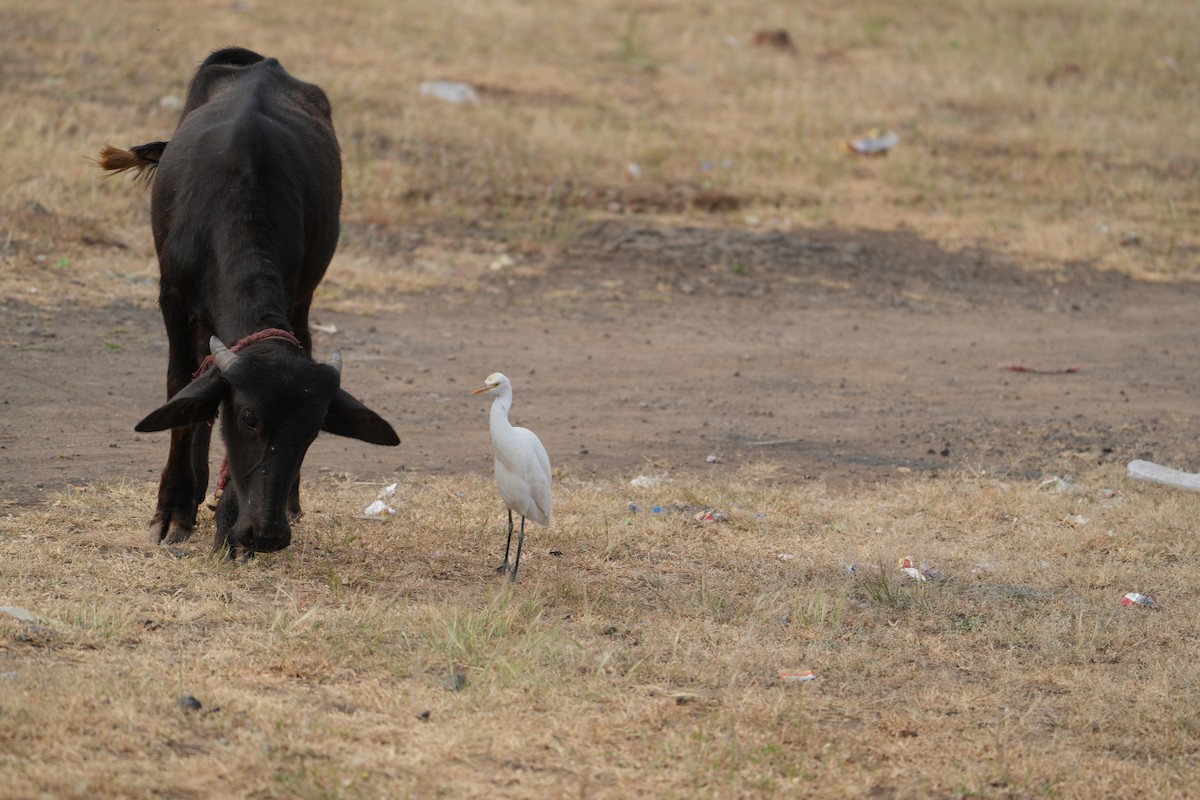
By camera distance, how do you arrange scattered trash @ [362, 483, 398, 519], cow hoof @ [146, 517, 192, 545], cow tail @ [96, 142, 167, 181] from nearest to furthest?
cow hoof @ [146, 517, 192, 545], scattered trash @ [362, 483, 398, 519], cow tail @ [96, 142, 167, 181]

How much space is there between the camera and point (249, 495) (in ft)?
16.2

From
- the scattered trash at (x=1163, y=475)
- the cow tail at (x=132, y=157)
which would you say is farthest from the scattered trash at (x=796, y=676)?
the cow tail at (x=132, y=157)

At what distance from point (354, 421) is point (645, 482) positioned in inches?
87.4

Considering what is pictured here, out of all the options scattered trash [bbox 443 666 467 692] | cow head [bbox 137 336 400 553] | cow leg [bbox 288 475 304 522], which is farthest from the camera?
cow leg [bbox 288 475 304 522]

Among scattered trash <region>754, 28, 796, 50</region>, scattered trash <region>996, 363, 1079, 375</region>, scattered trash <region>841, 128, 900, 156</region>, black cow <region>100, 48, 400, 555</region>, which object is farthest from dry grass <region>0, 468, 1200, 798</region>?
scattered trash <region>754, 28, 796, 50</region>

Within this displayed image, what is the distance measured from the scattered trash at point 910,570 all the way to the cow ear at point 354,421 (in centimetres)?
231

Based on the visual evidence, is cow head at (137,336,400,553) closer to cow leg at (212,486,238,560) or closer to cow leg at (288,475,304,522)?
cow leg at (212,486,238,560)

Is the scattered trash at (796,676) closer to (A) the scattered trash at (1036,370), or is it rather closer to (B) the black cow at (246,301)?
(B) the black cow at (246,301)

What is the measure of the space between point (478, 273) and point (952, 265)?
4532 mm

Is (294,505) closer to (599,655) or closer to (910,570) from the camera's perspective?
(599,655)

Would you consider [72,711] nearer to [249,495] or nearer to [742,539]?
[249,495]

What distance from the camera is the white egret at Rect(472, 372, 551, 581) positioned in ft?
17.6

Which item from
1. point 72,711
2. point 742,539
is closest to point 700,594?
point 742,539

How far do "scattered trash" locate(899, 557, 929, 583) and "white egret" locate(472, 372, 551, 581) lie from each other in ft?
5.34
